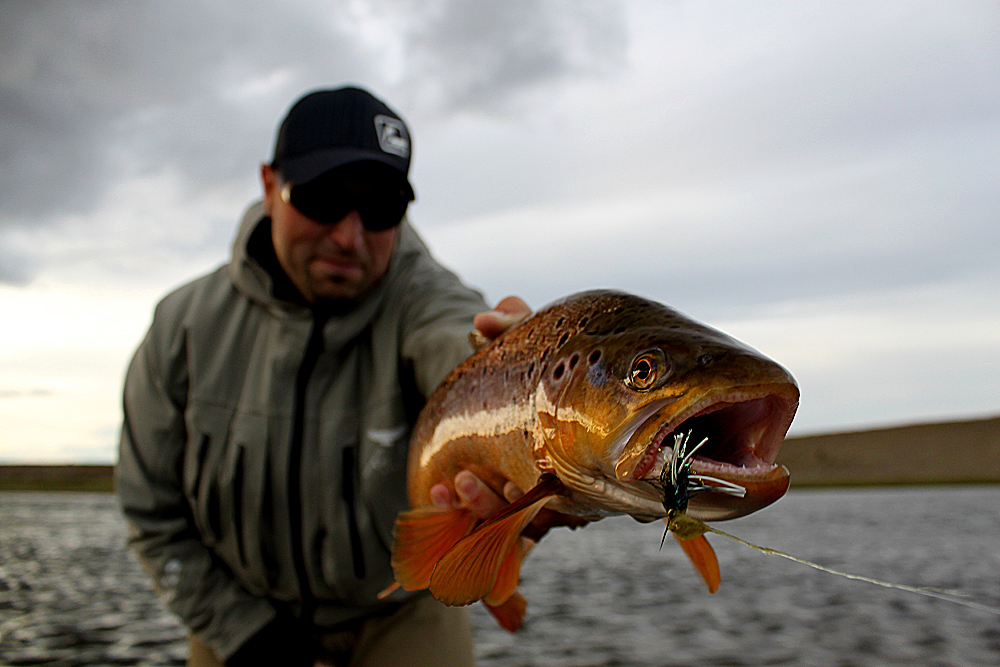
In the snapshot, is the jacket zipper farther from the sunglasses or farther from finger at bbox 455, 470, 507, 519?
finger at bbox 455, 470, 507, 519

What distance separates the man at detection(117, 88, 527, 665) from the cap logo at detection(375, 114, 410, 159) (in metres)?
0.01

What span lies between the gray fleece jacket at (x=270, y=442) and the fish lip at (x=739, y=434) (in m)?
1.76

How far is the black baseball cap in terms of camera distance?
3.40 meters

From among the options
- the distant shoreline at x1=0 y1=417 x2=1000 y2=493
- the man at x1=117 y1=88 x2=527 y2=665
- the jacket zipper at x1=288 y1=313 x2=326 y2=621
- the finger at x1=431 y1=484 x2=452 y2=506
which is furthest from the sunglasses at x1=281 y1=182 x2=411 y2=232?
the distant shoreline at x1=0 y1=417 x2=1000 y2=493

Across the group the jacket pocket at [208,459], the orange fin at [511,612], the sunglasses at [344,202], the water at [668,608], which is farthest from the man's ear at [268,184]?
the water at [668,608]

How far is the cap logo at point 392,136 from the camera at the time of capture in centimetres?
354

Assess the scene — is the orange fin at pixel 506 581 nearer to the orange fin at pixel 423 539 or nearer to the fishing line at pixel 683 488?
the orange fin at pixel 423 539

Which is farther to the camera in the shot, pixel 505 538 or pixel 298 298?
pixel 298 298

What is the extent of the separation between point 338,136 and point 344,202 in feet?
1.20

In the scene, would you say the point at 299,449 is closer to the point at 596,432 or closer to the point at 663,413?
the point at 596,432

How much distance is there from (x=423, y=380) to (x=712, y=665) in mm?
6537

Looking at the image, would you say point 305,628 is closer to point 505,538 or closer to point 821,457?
point 505,538

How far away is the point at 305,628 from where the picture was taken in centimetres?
374

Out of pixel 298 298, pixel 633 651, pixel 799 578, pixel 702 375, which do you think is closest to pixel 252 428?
pixel 298 298
